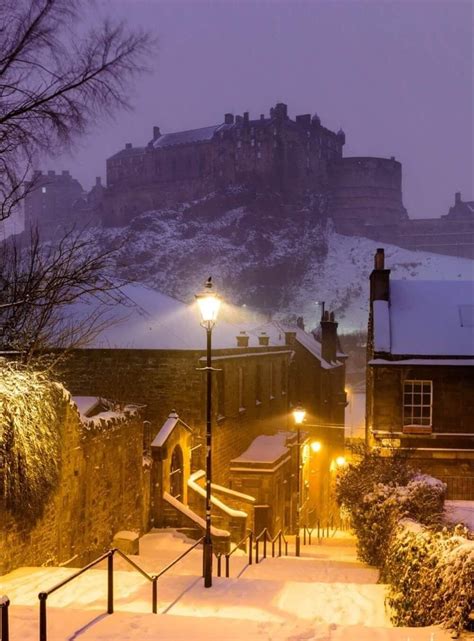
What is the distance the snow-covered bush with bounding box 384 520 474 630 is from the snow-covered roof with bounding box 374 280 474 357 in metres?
13.6

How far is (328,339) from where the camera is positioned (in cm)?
4112

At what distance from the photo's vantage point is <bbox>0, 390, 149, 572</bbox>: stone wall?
11297mm

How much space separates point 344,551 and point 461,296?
11.1 meters

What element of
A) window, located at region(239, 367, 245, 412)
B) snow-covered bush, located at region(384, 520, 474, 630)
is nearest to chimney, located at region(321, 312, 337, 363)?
window, located at region(239, 367, 245, 412)

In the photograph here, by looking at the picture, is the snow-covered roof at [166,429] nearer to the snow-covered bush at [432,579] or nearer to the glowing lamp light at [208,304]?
the glowing lamp light at [208,304]

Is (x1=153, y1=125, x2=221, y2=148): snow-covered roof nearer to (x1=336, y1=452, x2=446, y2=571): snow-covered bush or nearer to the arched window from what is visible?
the arched window

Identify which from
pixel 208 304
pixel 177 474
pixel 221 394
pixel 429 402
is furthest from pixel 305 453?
pixel 208 304

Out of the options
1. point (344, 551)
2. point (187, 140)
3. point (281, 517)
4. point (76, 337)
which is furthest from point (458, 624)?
point (187, 140)

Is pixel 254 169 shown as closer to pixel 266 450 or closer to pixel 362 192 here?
pixel 362 192

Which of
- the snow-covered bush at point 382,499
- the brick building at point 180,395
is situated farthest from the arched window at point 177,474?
the snow-covered bush at point 382,499

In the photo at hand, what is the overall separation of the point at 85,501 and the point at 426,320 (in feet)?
47.1

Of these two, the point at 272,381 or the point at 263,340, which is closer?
the point at 263,340

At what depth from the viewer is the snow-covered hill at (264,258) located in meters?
93.6

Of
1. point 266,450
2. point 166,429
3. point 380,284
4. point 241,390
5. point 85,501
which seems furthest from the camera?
point 241,390
